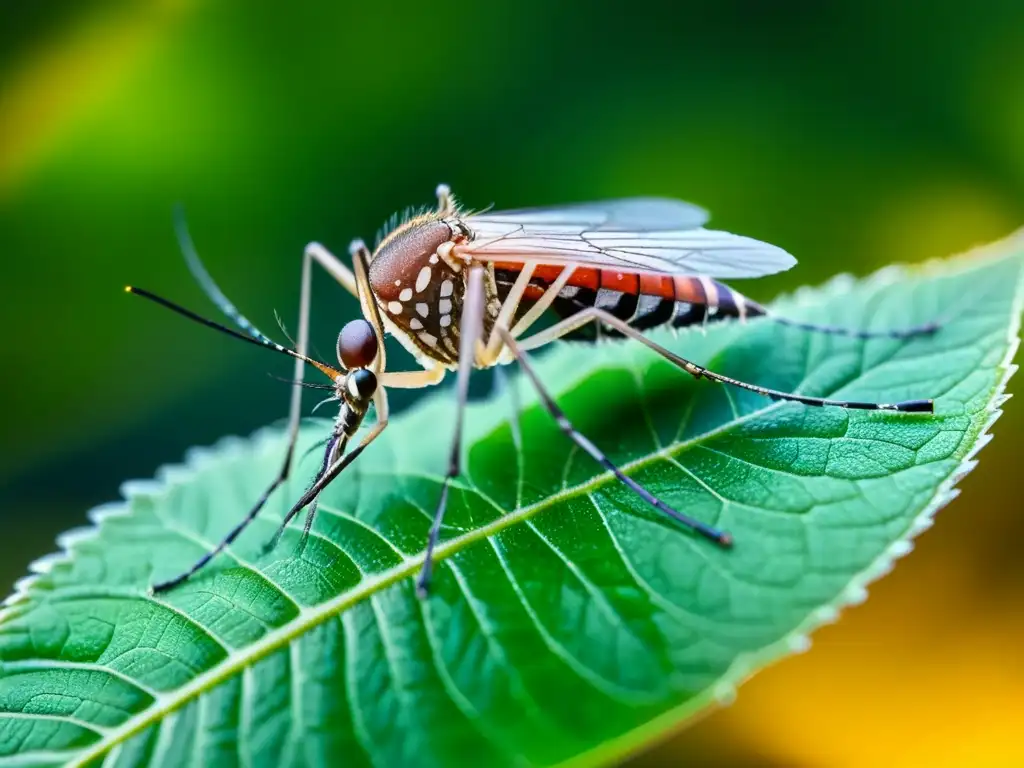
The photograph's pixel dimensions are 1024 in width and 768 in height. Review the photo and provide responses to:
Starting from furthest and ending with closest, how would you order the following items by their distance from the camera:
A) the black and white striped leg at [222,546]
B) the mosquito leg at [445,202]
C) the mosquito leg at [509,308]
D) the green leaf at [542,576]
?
the mosquito leg at [445,202], the mosquito leg at [509,308], the black and white striped leg at [222,546], the green leaf at [542,576]

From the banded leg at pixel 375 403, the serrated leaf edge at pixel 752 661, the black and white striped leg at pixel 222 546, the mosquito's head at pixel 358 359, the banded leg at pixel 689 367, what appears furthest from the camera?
the mosquito's head at pixel 358 359

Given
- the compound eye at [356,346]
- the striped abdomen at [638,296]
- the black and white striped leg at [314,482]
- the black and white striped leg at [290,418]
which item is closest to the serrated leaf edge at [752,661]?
the striped abdomen at [638,296]

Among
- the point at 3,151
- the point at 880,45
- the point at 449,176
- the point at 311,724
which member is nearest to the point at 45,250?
the point at 3,151

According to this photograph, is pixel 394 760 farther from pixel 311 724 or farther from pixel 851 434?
pixel 851 434

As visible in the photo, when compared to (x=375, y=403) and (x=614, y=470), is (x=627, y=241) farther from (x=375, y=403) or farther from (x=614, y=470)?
(x=375, y=403)

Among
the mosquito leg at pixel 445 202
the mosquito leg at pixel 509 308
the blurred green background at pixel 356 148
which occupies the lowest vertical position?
the mosquito leg at pixel 509 308

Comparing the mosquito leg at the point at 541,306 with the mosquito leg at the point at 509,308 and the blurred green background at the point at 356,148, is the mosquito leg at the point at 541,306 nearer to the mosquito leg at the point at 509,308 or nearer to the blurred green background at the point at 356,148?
the mosquito leg at the point at 509,308
